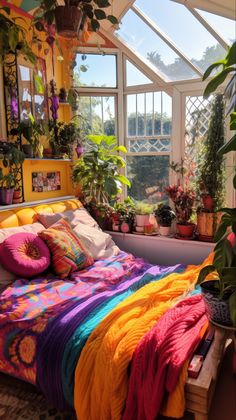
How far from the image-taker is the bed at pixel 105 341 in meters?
1.33

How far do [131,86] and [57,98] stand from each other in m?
0.86

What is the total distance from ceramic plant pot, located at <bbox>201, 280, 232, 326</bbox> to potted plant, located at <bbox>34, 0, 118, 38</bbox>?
151cm

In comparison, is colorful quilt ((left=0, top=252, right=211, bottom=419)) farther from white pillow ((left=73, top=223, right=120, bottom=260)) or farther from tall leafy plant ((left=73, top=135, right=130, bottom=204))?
tall leafy plant ((left=73, top=135, right=130, bottom=204))

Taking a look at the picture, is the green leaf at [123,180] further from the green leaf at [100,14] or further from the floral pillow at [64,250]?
the green leaf at [100,14]

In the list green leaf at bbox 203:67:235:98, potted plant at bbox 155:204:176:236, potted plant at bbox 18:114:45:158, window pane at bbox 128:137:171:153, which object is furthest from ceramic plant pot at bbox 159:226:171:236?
green leaf at bbox 203:67:235:98

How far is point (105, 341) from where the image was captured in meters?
1.49

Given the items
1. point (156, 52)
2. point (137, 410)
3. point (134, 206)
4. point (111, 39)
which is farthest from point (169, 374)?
point (111, 39)

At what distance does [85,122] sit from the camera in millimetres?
3648

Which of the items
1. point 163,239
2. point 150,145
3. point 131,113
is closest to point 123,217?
point 163,239

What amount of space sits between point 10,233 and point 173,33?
2366 millimetres

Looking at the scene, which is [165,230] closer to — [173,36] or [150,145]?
[150,145]

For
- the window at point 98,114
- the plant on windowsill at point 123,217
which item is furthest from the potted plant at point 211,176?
the window at point 98,114

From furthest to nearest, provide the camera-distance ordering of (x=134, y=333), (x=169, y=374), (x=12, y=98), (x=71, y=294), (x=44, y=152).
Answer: (x=44, y=152)
(x=12, y=98)
(x=71, y=294)
(x=134, y=333)
(x=169, y=374)

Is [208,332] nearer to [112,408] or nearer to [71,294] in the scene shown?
[112,408]
